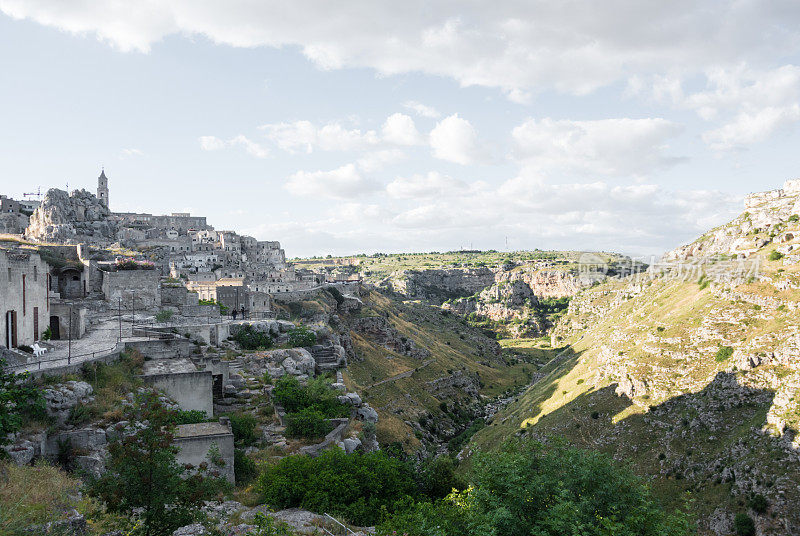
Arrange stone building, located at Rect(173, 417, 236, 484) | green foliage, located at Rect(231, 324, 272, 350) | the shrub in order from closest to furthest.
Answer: stone building, located at Rect(173, 417, 236, 484) < the shrub < green foliage, located at Rect(231, 324, 272, 350)

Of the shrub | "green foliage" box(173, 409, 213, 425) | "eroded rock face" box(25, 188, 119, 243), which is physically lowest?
the shrub

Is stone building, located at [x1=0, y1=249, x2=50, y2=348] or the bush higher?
stone building, located at [x1=0, y1=249, x2=50, y2=348]

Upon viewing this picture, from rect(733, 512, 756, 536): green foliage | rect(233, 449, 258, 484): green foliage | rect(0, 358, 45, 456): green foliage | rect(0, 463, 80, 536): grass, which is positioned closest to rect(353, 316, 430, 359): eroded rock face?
rect(733, 512, 756, 536): green foliage

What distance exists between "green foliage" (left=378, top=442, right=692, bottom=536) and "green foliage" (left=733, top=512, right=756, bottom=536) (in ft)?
78.1

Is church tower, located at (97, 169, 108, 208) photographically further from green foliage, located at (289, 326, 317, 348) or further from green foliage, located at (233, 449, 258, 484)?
green foliage, located at (233, 449, 258, 484)

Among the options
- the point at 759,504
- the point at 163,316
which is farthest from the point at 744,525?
the point at 163,316

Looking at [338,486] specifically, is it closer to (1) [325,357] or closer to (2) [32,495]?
(2) [32,495]

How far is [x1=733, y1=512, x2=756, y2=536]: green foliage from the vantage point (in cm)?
3238

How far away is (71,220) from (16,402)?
9227 centimetres

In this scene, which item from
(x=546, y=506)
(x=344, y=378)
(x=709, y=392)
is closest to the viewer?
(x=546, y=506)

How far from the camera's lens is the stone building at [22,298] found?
70.5ft

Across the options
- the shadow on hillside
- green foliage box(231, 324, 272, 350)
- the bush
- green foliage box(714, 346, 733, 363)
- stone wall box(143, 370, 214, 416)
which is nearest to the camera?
stone wall box(143, 370, 214, 416)

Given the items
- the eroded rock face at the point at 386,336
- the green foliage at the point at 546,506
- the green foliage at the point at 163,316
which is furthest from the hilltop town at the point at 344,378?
the green foliage at the point at 546,506

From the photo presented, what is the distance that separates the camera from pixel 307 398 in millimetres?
28328
